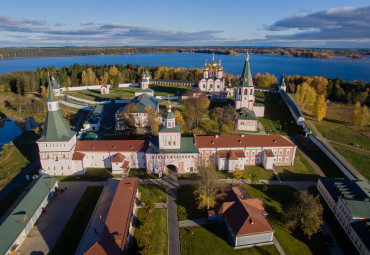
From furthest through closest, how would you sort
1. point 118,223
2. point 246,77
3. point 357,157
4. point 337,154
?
1. point 246,77
2. point 337,154
3. point 357,157
4. point 118,223

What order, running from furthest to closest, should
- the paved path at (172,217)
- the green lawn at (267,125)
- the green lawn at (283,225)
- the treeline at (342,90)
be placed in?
1. the treeline at (342,90)
2. the green lawn at (267,125)
3. the paved path at (172,217)
4. the green lawn at (283,225)

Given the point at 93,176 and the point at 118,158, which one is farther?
the point at 118,158

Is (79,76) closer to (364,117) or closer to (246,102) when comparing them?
(246,102)

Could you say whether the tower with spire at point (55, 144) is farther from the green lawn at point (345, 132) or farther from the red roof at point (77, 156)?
the green lawn at point (345, 132)

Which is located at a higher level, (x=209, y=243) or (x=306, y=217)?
(x=306, y=217)

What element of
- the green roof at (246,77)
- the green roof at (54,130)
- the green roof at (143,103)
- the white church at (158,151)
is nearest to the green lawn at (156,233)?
the white church at (158,151)

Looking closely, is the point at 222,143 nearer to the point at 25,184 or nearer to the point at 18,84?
the point at 25,184

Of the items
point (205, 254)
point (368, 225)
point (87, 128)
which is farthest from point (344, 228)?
point (87, 128)

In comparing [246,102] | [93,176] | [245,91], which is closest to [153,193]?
[93,176]
